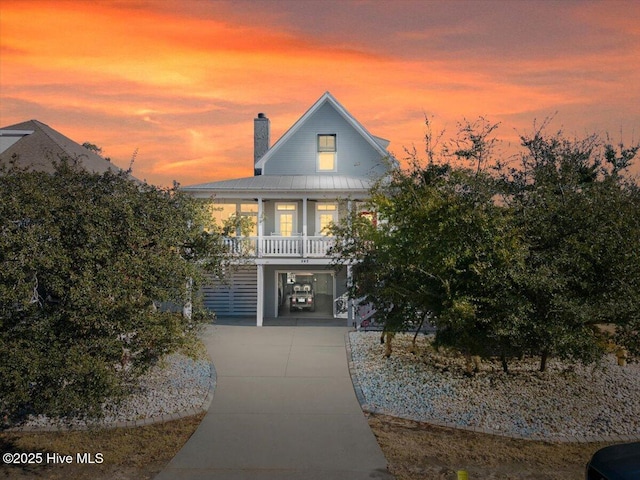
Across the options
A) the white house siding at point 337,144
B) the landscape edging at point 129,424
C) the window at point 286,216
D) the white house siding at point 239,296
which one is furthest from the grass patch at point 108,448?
the white house siding at point 337,144

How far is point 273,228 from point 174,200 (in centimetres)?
1404

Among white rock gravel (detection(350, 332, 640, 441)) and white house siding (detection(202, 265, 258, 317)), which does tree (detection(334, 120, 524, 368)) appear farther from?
white house siding (detection(202, 265, 258, 317))

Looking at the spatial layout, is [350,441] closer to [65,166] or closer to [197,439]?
[197,439]

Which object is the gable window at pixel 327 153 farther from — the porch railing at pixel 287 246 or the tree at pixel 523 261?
the tree at pixel 523 261

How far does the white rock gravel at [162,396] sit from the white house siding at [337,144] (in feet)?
44.8

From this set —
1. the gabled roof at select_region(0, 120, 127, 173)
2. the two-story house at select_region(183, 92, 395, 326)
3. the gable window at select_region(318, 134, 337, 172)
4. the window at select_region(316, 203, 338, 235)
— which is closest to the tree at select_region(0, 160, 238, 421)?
the two-story house at select_region(183, 92, 395, 326)

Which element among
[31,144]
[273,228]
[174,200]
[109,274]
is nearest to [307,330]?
[273,228]

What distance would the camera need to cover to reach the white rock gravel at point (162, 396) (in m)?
12.1

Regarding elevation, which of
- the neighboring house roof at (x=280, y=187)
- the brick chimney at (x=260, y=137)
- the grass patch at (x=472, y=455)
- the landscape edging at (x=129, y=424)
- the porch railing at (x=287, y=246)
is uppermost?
the brick chimney at (x=260, y=137)

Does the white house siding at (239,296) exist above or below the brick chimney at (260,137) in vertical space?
below

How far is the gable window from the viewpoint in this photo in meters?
27.7

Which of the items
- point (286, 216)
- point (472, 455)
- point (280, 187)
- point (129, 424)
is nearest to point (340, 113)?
point (280, 187)

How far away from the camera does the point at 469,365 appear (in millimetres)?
14859

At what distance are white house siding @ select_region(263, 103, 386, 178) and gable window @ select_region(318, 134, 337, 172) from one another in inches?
8.0
